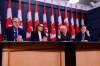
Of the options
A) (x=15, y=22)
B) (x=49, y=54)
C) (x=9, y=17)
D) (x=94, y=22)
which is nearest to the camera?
(x=49, y=54)

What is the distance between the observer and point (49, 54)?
2285 millimetres

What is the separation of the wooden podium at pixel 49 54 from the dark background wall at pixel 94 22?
3706mm

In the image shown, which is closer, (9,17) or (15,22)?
(15,22)

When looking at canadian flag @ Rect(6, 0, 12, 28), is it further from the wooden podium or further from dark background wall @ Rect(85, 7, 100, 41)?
dark background wall @ Rect(85, 7, 100, 41)

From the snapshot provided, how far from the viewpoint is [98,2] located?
6.33 metres

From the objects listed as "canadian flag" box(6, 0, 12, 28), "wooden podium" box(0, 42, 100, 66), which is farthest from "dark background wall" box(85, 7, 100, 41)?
"wooden podium" box(0, 42, 100, 66)

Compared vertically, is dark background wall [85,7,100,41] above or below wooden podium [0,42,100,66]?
above

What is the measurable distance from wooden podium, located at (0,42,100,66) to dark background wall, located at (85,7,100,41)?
12.2ft

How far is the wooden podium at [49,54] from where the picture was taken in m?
2.02

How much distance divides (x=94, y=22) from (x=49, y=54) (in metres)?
4.52

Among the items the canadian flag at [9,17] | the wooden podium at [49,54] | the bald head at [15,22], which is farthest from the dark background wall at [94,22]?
the wooden podium at [49,54]

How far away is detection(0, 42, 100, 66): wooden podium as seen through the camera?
6.62ft

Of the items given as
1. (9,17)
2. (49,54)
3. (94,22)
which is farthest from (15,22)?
(94,22)

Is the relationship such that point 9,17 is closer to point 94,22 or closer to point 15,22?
point 15,22
